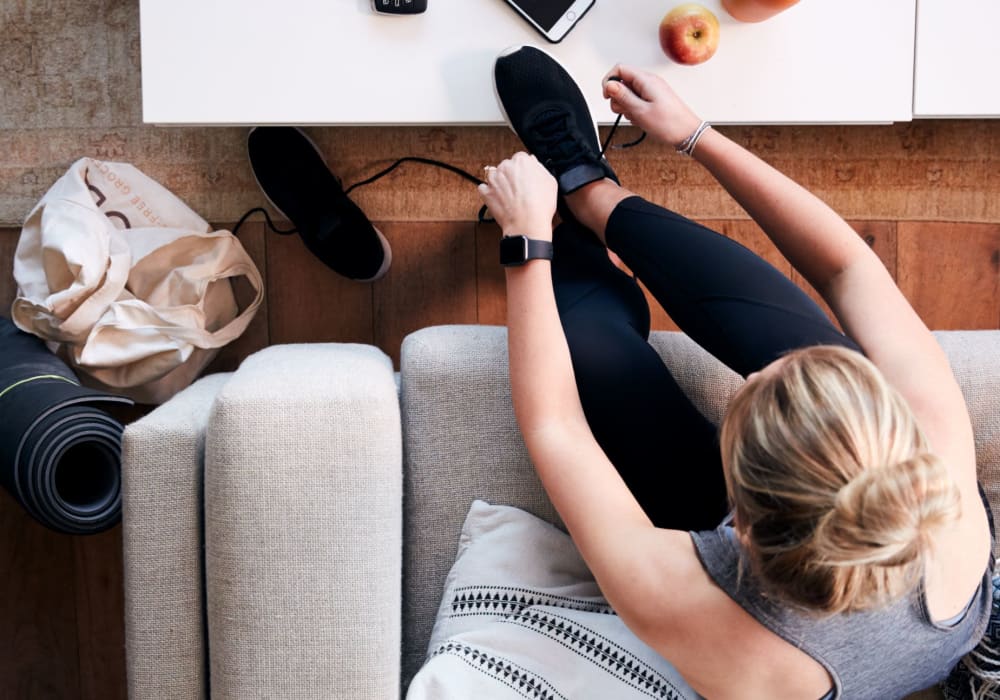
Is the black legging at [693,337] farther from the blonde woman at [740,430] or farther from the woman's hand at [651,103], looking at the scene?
the woman's hand at [651,103]

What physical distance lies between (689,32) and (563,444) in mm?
596

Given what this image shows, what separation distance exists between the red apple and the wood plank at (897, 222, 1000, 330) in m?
0.66

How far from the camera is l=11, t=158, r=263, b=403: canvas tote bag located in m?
1.22

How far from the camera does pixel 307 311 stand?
146 cm

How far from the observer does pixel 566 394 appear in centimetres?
94

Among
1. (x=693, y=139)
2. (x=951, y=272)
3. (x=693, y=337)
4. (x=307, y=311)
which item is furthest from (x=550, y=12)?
(x=951, y=272)

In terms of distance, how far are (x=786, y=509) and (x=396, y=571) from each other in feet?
1.76

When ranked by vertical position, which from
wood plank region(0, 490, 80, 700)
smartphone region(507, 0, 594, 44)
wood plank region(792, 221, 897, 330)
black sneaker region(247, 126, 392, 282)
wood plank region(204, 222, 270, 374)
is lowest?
wood plank region(0, 490, 80, 700)

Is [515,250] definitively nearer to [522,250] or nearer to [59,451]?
[522,250]

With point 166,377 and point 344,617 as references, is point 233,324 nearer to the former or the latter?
point 166,377

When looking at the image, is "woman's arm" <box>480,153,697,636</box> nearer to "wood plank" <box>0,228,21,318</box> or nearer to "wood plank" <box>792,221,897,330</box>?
"wood plank" <box>792,221,897,330</box>

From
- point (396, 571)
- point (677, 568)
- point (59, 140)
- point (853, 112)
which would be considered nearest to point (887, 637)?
point (677, 568)

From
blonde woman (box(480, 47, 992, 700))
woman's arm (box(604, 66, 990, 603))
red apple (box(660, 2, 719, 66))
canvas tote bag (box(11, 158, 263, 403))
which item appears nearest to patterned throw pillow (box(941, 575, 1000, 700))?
blonde woman (box(480, 47, 992, 700))

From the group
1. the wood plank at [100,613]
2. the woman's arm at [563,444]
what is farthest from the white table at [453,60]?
the wood plank at [100,613]
